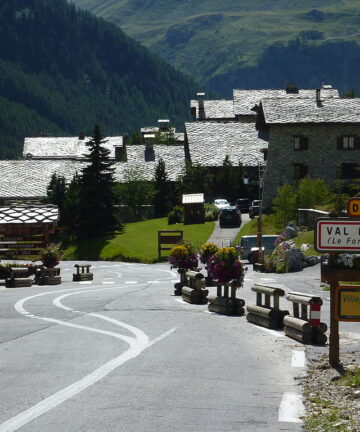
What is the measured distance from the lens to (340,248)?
15.6m

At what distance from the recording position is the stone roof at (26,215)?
177 feet

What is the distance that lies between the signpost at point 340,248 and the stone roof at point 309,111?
224 ft

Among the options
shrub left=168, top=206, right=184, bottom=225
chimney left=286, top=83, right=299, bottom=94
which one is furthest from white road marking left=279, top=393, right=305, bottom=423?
chimney left=286, top=83, right=299, bottom=94

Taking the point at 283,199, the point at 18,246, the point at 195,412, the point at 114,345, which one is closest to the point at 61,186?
the point at 283,199

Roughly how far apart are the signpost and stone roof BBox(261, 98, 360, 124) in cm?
6837

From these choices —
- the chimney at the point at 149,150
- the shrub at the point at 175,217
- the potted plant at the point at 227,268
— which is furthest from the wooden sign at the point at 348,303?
the chimney at the point at 149,150

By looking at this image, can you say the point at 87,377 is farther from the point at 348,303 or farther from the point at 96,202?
the point at 96,202

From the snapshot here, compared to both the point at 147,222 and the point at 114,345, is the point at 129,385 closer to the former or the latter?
the point at 114,345

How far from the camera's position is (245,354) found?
58.1 ft

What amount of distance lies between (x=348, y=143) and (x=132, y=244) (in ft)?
75.2

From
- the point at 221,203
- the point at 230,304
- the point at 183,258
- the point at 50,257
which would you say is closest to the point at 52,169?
the point at 221,203

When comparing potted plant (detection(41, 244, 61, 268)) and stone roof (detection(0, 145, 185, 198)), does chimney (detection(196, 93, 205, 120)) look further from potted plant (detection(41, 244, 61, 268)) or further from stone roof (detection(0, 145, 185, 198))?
potted plant (detection(41, 244, 61, 268))

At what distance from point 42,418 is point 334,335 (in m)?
5.92

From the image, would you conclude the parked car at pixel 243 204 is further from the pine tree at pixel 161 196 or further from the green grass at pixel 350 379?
the green grass at pixel 350 379
